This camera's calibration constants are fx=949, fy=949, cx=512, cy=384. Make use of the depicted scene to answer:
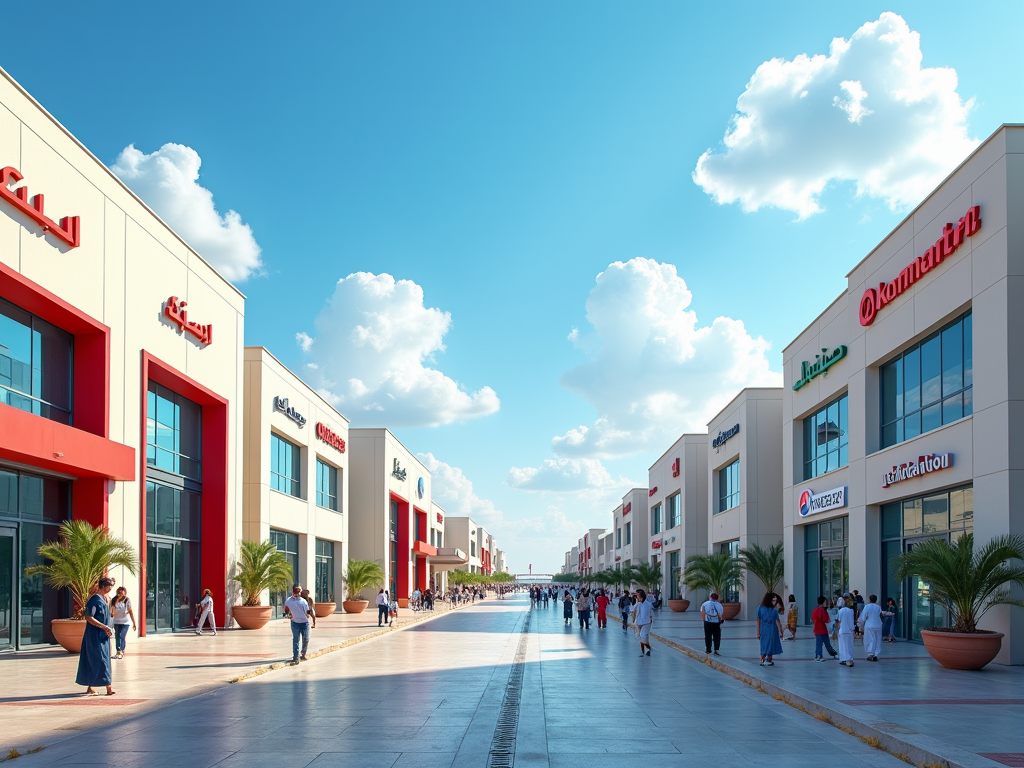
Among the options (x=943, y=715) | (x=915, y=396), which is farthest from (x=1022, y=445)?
(x=943, y=715)

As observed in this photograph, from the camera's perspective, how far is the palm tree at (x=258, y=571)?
3525cm

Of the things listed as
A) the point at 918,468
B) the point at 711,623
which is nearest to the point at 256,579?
the point at 711,623

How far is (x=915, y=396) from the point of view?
26.1 metres

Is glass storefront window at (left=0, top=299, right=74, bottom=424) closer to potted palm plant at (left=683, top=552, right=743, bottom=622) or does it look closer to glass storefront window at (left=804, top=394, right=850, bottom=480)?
glass storefront window at (left=804, top=394, right=850, bottom=480)

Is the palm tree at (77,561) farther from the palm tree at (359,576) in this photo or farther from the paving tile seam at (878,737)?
the palm tree at (359,576)

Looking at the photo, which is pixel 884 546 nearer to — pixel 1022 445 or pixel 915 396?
pixel 915 396

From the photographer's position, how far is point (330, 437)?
171 ft

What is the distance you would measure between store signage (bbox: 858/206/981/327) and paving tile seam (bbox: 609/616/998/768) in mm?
11617

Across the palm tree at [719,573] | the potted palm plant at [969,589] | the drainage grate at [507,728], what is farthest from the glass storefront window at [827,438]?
the drainage grate at [507,728]

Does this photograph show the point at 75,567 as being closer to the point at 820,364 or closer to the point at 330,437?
the point at 820,364

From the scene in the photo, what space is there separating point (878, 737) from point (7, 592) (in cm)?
1961

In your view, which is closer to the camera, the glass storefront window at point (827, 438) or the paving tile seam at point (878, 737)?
the paving tile seam at point (878, 737)

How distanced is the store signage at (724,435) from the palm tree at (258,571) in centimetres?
2347

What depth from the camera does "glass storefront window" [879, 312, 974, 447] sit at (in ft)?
75.3
